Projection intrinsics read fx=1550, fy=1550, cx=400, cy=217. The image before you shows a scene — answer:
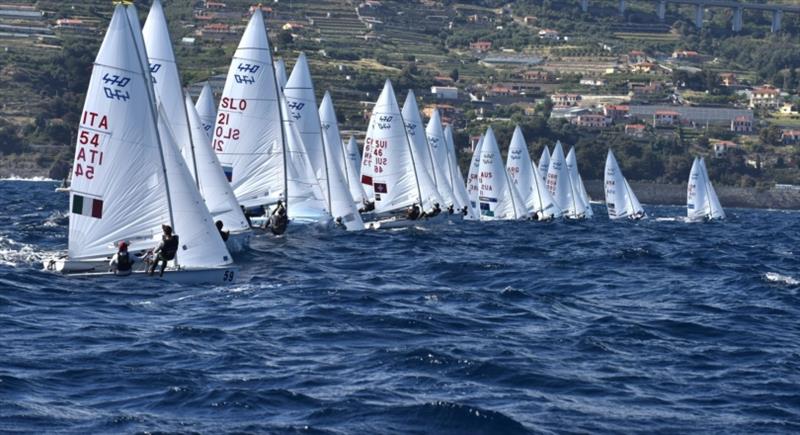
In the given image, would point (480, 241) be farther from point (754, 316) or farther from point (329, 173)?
point (754, 316)

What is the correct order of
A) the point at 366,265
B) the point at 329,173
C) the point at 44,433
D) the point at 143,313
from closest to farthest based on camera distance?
1. the point at 44,433
2. the point at 143,313
3. the point at 366,265
4. the point at 329,173

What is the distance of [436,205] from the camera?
2154 inches

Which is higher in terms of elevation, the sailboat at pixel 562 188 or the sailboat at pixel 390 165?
the sailboat at pixel 390 165

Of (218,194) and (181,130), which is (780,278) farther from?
(181,130)

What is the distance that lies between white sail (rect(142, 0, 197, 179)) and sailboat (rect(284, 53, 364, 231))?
9.59 meters

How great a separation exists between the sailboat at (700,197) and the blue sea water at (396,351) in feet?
188

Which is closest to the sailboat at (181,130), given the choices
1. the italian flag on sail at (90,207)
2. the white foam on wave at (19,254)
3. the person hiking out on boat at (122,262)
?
the white foam on wave at (19,254)

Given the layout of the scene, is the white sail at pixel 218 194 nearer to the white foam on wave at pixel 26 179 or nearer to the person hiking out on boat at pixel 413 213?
the person hiking out on boat at pixel 413 213

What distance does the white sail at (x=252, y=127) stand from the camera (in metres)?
43.0

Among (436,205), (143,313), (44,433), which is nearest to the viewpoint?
(44,433)

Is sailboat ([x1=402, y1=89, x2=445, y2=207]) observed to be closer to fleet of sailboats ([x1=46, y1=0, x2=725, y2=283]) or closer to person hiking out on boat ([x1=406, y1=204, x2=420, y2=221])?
fleet of sailboats ([x1=46, y1=0, x2=725, y2=283])

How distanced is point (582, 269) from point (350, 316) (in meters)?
14.4

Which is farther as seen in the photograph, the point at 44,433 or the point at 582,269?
the point at 582,269

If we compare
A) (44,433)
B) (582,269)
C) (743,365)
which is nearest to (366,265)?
(582,269)
